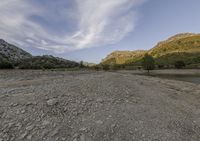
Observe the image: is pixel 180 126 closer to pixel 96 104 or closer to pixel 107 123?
pixel 107 123

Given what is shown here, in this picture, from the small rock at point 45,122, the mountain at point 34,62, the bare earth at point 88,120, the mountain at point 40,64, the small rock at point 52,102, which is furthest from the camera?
the mountain at point 40,64

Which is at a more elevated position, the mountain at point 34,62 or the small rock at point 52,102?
the mountain at point 34,62

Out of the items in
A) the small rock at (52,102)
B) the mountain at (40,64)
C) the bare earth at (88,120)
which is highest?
the mountain at (40,64)

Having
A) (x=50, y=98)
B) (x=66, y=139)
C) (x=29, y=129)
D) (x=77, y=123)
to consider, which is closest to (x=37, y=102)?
(x=50, y=98)

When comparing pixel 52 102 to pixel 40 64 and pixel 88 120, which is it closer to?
pixel 88 120

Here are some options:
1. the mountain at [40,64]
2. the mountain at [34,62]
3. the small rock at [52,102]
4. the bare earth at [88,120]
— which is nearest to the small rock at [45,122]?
the bare earth at [88,120]

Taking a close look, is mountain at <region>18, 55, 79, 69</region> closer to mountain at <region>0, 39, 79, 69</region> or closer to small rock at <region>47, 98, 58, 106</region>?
mountain at <region>0, 39, 79, 69</region>

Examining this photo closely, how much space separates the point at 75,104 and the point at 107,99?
2187mm

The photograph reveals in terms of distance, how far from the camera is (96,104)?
8.55m

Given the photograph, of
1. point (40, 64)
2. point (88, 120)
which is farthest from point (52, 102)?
point (40, 64)

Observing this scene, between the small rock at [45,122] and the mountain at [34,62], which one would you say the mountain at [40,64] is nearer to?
the mountain at [34,62]

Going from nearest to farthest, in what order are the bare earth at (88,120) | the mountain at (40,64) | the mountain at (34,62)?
the bare earth at (88,120) → the mountain at (34,62) → the mountain at (40,64)

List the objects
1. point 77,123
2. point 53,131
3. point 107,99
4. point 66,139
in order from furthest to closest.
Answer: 1. point 107,99
2. point 77,123
3. point 53,131
4. point 66,139

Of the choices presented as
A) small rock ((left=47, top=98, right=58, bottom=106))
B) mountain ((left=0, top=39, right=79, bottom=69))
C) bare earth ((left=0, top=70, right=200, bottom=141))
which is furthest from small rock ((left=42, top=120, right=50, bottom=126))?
mountain ((left=0, top=39, right=79, bottom=69))
